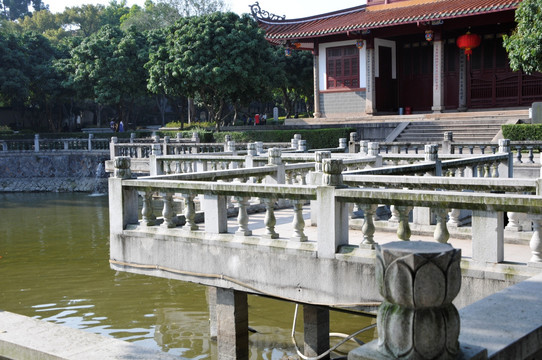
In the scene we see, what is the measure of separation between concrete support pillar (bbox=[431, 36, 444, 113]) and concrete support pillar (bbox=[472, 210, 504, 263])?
25.0 m

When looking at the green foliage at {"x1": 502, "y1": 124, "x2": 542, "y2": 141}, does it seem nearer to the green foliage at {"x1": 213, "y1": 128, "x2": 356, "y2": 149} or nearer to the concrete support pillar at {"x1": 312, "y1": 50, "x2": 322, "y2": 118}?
the green foliage at {"x1": 213, "y1": 128, "x2": 356, "y2": 149}

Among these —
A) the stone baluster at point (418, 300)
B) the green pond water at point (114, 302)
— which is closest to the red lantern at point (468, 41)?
the green pond water at point (114, 302)

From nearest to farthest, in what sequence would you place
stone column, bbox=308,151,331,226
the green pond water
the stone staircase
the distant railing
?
1. the distant railing
2. stone column, bbox=308,151,331,226
3. the green pond water
4. the stone staircase

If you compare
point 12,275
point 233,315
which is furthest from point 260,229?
point 12,275

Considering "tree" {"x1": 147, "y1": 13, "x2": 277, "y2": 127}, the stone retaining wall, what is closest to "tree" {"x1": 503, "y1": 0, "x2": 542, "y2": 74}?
"tree" {"x1": 147, "y1": 13, "x2": 277, "y2": 127}

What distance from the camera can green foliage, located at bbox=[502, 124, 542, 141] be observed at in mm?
21984

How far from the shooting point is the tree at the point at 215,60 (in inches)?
1427

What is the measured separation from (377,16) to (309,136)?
22.2ft

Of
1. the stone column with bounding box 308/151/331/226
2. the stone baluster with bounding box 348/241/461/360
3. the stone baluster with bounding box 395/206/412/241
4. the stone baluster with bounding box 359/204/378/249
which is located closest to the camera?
the stone baluster with bounding box 348/241/461/360

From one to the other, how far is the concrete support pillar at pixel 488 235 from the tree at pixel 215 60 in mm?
30184

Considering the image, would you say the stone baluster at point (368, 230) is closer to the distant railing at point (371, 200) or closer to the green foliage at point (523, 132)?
the distant railing at point (371, 200)

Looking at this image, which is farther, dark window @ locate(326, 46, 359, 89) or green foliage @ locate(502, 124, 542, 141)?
dark window @ locate(326, 46, 359, 89)

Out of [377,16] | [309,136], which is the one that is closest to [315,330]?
[309,136]

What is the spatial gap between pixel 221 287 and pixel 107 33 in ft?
138
